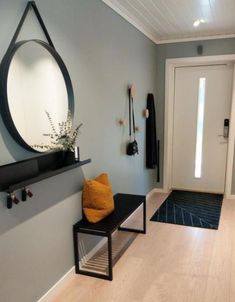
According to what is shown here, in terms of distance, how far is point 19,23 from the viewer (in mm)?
1624

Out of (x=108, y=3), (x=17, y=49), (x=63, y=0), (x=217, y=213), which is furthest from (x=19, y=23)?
(x=217, y=213)

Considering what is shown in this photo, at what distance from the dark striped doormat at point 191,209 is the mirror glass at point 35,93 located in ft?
6.94

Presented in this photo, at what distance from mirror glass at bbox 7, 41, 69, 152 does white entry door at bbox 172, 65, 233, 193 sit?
2.82 meters

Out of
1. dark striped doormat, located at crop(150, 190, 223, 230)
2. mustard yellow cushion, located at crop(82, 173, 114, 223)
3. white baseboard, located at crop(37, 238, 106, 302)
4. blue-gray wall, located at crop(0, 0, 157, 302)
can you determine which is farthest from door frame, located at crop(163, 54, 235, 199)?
white baseboard, located at crop(37, 238, 106, 302)

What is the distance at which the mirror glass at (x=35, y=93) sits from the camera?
5.39 feet

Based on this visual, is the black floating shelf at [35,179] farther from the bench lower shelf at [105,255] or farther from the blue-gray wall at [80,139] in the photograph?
the bench lower shelf at [105,255]

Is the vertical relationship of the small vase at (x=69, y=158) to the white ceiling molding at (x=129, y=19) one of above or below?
below

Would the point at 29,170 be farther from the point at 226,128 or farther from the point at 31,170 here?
the point at 226,128

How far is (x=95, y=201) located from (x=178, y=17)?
2.39m

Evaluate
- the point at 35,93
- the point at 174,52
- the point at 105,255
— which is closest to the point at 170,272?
the point at 105,255

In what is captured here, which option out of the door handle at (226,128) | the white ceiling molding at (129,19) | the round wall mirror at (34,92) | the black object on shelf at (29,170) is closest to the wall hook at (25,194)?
the black object on shelf at (29,170)

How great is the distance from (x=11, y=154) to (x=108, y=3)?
6.09ft

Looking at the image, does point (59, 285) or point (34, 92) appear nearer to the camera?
point (34, 92)

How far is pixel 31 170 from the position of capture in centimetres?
169
